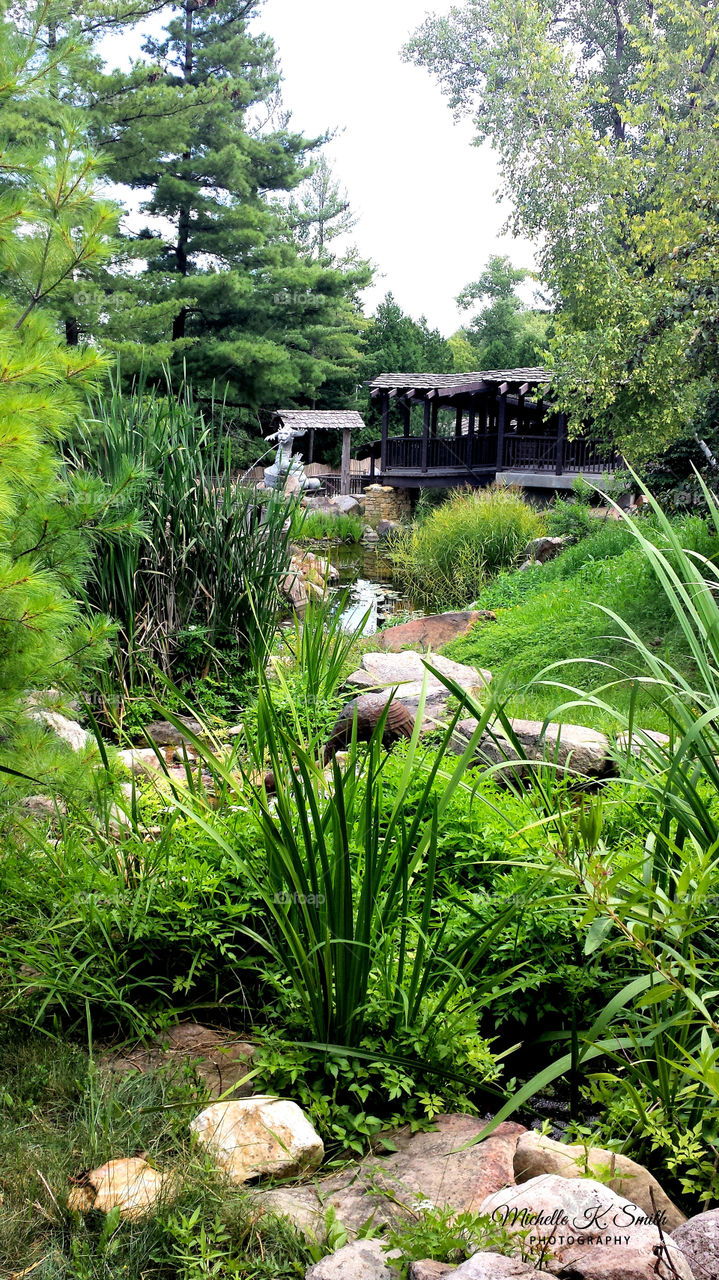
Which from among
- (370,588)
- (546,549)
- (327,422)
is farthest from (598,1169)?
(327,422)

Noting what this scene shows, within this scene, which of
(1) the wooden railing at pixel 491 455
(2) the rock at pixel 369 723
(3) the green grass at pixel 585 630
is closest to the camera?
(2) the rock at pixel 369 723

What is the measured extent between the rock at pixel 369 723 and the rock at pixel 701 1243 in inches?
102

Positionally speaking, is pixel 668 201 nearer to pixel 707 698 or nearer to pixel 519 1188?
pixel 707 698

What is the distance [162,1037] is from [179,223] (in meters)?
21.8

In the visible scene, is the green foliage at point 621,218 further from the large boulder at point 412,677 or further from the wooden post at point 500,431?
the wooden post at point 500,431

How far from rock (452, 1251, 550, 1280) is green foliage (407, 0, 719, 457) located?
7.94 metres

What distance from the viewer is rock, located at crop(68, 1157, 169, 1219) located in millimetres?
1683

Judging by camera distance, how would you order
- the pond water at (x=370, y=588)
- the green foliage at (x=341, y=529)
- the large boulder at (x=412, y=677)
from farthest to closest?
the green foliage at (x=341, y=529) → the pond water at (x=370, y=588) → the large boulder at (x=412, y=677)

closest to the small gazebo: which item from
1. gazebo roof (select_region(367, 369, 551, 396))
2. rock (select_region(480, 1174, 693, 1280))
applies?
gazebo roof (select_region(367, 369, 551, 396))

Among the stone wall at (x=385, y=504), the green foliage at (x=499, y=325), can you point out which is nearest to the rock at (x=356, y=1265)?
the stone wall at (x=385, y=504)

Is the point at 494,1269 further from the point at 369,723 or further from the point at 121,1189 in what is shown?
the point at 369,723

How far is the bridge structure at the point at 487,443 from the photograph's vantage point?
21.3 m

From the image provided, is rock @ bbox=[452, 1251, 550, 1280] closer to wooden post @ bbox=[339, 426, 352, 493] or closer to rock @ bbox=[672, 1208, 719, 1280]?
rock @ bbox=[672, 1208, 719, 1280]

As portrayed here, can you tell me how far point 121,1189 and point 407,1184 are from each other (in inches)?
21.0
